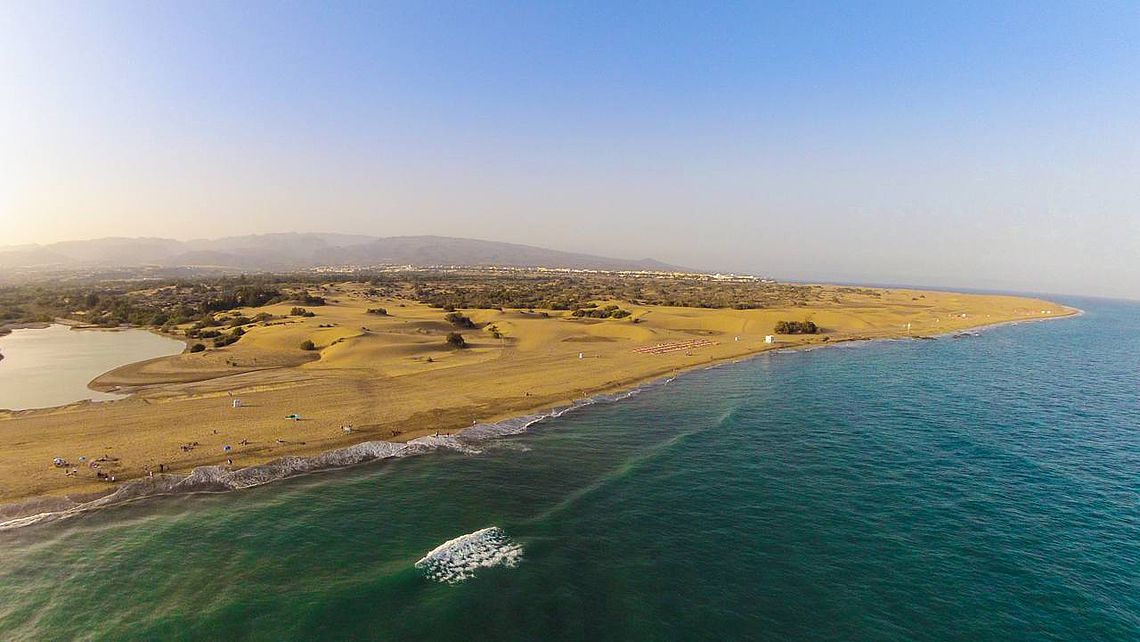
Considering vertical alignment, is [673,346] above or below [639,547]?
above

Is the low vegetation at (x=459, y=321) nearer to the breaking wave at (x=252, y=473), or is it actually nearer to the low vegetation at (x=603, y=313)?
the low vegetation at (x=603, y=313)

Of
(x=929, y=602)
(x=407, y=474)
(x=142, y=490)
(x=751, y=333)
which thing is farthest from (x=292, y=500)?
(x=751, y=333)

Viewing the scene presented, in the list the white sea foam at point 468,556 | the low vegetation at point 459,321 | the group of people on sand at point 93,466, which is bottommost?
the group of people on sand at point 93,466

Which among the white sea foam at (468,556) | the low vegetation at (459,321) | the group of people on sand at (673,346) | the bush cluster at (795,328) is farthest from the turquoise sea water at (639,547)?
the bush cluster at (795,328)

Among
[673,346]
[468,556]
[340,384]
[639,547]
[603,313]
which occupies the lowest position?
[340,384]

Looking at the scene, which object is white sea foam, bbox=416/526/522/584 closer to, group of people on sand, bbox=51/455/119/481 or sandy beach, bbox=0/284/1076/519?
sandy beach, bbox=0/284/1076/519

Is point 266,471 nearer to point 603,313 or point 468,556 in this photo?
point 468,556

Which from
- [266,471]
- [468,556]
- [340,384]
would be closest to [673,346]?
A: [340,384]
